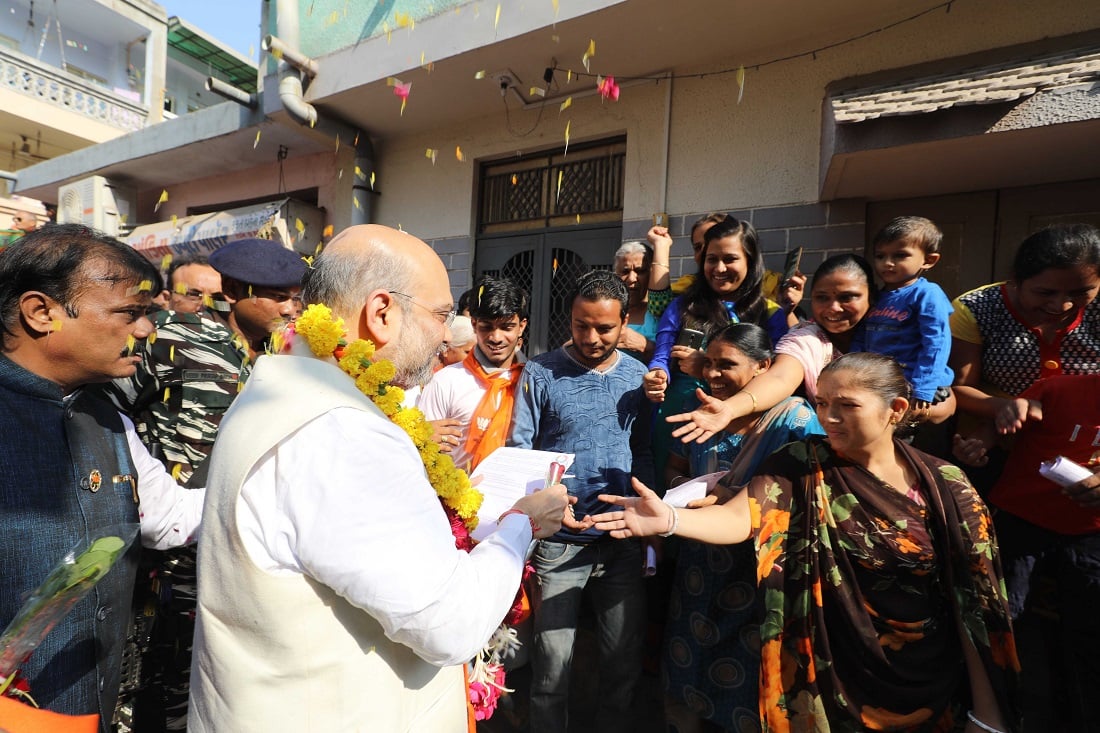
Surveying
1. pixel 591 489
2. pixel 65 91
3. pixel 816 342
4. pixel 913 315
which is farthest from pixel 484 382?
pixel 65 91

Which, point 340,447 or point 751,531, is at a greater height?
point 340,447

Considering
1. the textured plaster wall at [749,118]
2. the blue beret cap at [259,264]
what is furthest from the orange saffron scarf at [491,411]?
the textured plaster wall at [749,118]

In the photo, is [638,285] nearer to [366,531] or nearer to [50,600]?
[366,531]

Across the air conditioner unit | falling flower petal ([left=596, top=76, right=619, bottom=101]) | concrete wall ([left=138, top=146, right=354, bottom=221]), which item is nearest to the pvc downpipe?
concrete wall ([left=138, top=146, right=354, bottom=221])

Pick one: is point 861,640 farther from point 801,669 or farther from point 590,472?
point 590,472

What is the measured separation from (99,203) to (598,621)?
10243mm

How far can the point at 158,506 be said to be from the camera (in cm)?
175

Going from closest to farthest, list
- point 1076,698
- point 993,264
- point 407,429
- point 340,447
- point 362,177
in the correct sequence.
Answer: point 340,447 → point 407,429 → point 1076,698 → point 993,264 → point 362,177

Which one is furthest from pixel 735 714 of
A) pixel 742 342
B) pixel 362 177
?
pixel 362 177

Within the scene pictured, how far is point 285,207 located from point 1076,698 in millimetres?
7739

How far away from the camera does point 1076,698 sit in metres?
2.08

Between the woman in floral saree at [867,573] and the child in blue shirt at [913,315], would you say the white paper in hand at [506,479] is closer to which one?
the woman in floral saree at [867,573]

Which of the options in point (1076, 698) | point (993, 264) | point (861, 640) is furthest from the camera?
point (993, 264)

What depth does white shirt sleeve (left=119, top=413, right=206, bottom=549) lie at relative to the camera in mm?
1727
